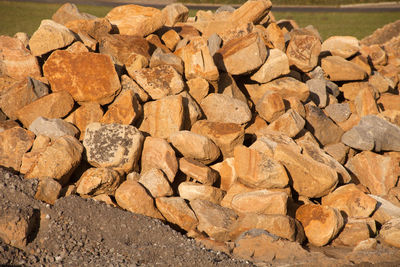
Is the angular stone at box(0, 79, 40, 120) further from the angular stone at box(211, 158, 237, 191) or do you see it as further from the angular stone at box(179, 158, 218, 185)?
the angular stone at box(211, 158, 237, 191)

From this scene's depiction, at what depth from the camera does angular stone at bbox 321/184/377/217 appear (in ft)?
17.2

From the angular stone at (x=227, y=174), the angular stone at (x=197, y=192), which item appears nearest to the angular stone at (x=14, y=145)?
the angular stone at (x=197, y=192)

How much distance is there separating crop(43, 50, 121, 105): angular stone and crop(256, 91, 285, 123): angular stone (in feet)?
5.71

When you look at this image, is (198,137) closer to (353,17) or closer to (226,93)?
(226,93)

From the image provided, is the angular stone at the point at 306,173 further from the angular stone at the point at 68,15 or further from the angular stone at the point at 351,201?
the angular stone at the point at 68,15

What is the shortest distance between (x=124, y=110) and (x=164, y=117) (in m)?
0.45

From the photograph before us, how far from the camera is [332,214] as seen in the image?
4789 mm

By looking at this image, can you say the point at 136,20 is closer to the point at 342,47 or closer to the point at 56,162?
the point at 56,162

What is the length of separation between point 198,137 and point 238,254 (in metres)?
1.45

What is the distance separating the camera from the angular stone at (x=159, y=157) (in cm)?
517

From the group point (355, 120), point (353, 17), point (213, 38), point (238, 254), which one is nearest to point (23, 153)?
point (238, 254)

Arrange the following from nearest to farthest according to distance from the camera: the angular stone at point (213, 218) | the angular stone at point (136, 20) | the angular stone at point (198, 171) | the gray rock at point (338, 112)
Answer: the angular stone at point (213, 218)
the angular stone at point (198, 171)
the angular stone at point (136, 20)
the gray rock at point (338, 112)

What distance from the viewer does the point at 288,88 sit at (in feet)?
21.8

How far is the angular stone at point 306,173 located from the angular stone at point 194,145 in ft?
2.27
